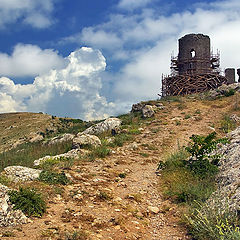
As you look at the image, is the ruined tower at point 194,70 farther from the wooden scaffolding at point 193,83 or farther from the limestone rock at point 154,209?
the limestone rock at point 154,209

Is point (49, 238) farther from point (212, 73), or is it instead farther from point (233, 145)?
point (212, 73)

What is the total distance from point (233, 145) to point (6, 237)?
576cm

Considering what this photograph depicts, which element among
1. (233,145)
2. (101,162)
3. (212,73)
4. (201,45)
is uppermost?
(201,45)

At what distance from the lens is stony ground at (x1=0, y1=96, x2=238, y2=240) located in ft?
Result: 12.4

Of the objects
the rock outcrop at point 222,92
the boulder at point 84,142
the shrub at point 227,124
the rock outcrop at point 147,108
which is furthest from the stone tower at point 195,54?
the boulder at point 84,142

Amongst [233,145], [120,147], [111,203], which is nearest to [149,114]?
[120,147]

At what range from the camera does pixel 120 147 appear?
11.1m

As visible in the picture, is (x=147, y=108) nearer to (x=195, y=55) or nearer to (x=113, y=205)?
(x=113, y=205)

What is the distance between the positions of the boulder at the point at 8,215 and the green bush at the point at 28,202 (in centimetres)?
9

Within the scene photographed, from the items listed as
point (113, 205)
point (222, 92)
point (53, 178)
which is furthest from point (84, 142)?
point (222, 92)

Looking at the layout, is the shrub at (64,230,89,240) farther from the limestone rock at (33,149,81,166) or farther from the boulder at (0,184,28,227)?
the limestone rock at (33,149,81,166)

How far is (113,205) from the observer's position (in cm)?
498

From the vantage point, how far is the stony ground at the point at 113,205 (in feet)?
12.4

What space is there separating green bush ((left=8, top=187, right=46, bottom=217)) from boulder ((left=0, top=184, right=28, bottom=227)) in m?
0.09
